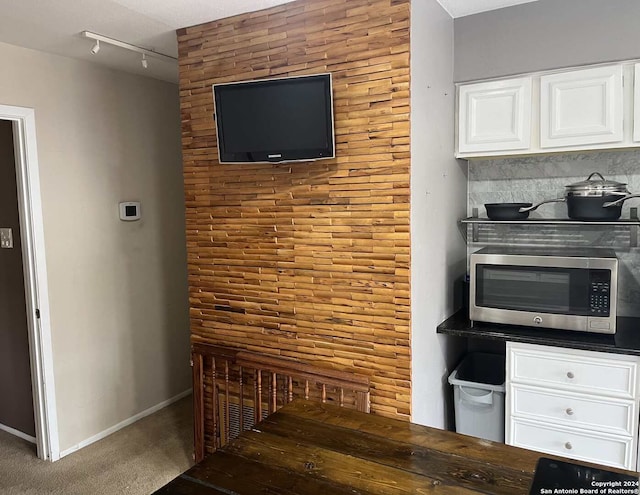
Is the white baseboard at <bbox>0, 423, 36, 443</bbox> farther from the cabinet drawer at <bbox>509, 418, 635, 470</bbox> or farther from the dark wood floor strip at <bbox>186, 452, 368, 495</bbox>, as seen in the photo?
the cabinet drawer at <bbox>509, 418, 635, 470</bbox>

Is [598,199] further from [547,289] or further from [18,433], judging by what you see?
[18,433]

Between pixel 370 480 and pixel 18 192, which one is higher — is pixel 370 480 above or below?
below

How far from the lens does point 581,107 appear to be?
243 cm

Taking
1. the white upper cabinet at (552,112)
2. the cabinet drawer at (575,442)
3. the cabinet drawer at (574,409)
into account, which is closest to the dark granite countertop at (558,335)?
the cabinet drawer at (574,409)

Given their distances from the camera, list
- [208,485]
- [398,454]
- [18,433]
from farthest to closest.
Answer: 1. [18,433]
2. [398,454]
3. [208,485]

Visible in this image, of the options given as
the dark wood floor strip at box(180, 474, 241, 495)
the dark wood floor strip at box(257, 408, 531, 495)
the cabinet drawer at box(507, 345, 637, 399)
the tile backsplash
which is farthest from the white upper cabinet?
the dark wood floor strip at box(180, 474, 241, 495)

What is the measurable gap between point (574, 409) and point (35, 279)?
2947 millimetres

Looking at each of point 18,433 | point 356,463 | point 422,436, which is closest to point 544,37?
point 422,436

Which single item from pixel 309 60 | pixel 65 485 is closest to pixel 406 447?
pixel 309 60

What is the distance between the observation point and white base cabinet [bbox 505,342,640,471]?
7.25ft

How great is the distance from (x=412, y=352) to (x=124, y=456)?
1996 mm

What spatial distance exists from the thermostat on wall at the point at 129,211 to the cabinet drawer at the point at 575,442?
268 centimetres

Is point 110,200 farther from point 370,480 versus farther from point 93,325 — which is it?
point 370,480

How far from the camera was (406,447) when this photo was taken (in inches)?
58.9
